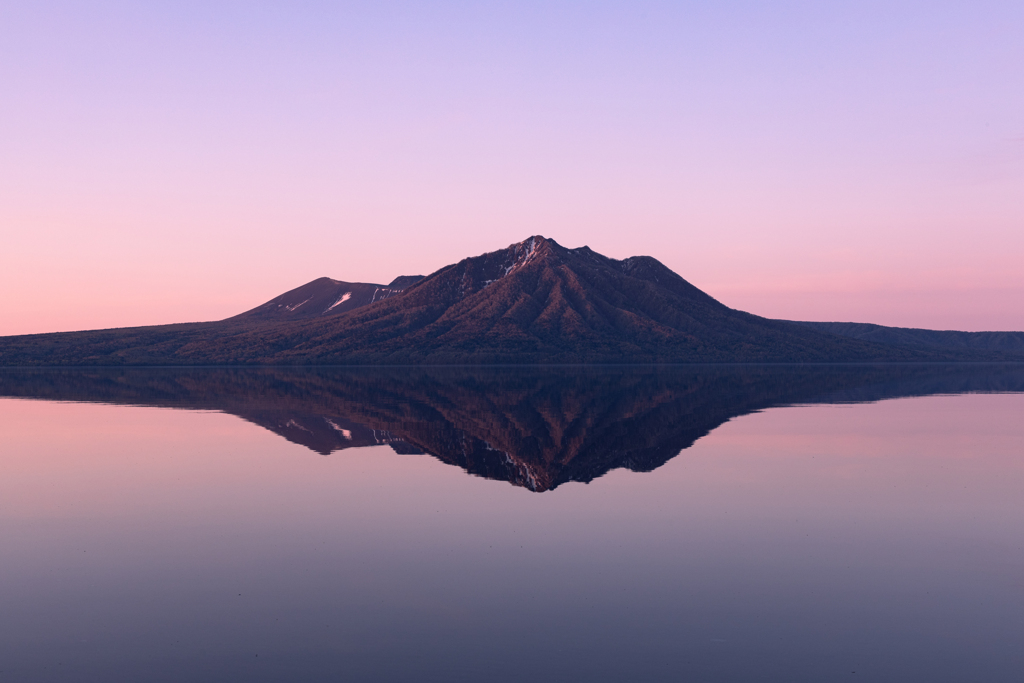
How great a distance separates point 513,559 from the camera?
18.2 meters

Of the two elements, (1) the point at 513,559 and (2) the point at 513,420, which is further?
(2) the point at 513,420

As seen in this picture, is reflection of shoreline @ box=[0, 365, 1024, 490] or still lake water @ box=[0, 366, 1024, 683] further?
reflection of shoreline @ box=[0, 365, 1024, 490]

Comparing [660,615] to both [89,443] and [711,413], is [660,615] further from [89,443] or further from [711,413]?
[711,413]

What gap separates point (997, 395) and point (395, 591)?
84.7 metres

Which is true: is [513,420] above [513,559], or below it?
above

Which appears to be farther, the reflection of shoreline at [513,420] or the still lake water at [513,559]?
the reflection of shoreline at [513,420]

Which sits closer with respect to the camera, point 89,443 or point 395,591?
point 395,591

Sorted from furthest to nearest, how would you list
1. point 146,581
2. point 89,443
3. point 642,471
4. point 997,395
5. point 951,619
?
point 997,395, point 89,443, point 642,471, point 146,581, point 951,619

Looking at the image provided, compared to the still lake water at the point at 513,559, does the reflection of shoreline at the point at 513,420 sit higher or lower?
higher

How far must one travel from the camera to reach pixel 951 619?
1440 centimetres

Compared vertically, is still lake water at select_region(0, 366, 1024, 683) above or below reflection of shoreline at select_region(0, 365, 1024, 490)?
below

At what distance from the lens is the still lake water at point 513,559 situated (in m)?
12.8

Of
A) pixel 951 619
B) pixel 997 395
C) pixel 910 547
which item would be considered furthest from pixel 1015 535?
pixel 997 395

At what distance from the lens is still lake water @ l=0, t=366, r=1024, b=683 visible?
1280 cm
